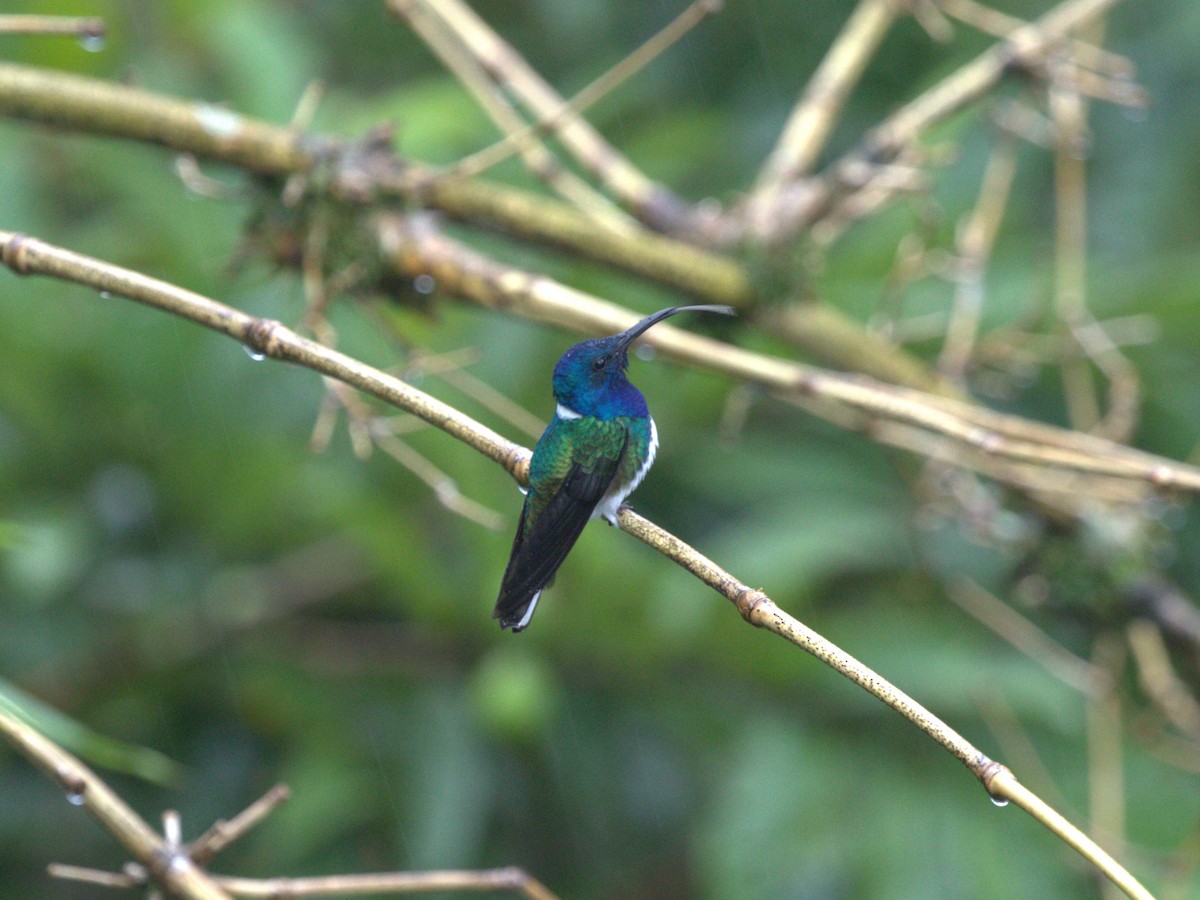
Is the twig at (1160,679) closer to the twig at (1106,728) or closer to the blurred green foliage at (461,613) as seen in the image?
the twig at (1106,728)

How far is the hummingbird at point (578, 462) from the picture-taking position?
1.59m

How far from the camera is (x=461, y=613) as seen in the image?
3758mm

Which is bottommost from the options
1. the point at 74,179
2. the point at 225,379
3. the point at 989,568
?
the point at 989,568

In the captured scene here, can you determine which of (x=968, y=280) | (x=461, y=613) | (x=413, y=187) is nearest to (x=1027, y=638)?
(x=968, y=280)

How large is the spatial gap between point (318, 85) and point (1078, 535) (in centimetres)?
211

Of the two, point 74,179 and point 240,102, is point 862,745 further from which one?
point 74,179

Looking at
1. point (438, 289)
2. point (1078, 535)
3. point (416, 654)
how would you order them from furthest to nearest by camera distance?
point (416, 654) < point (1078, 535) < point (438, 289)

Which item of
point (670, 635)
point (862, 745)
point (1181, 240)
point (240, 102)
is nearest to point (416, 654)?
point (670, 635)

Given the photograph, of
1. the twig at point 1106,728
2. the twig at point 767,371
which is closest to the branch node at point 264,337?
the twig at point 767,371

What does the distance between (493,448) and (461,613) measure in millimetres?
2246

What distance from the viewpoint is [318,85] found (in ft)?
8.21

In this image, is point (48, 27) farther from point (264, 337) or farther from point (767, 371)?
point (767, 371)

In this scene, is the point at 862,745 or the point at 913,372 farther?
the point at 862,745

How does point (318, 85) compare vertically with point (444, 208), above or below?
above
